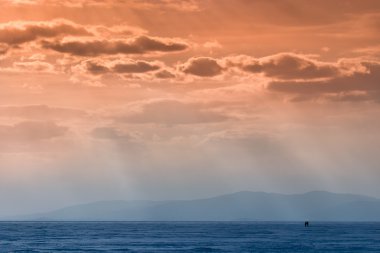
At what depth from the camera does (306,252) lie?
11825 cm

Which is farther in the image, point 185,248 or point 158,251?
point 185,248

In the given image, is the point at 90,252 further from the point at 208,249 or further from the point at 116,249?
Answer: the point at 208,249

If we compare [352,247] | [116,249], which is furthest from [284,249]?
[116,249]

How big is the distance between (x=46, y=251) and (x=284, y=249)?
3904cm

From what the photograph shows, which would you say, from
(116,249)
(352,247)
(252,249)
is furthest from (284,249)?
(116,249)

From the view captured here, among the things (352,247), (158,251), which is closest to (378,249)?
(352,247)

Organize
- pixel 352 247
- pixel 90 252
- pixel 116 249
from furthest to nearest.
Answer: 1. pixel 352 247
2. pixel 116 249
3. pixel 90 252

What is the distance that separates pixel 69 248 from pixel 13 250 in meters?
10.2

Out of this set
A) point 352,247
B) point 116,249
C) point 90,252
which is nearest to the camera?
point 90,252

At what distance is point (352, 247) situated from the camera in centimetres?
13250

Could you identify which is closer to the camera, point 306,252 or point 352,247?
point 306,252

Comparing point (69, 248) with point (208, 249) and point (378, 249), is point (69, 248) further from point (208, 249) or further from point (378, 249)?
point (378, 249)

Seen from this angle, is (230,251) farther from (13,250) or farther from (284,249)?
(13,250)

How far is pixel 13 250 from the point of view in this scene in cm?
12094
